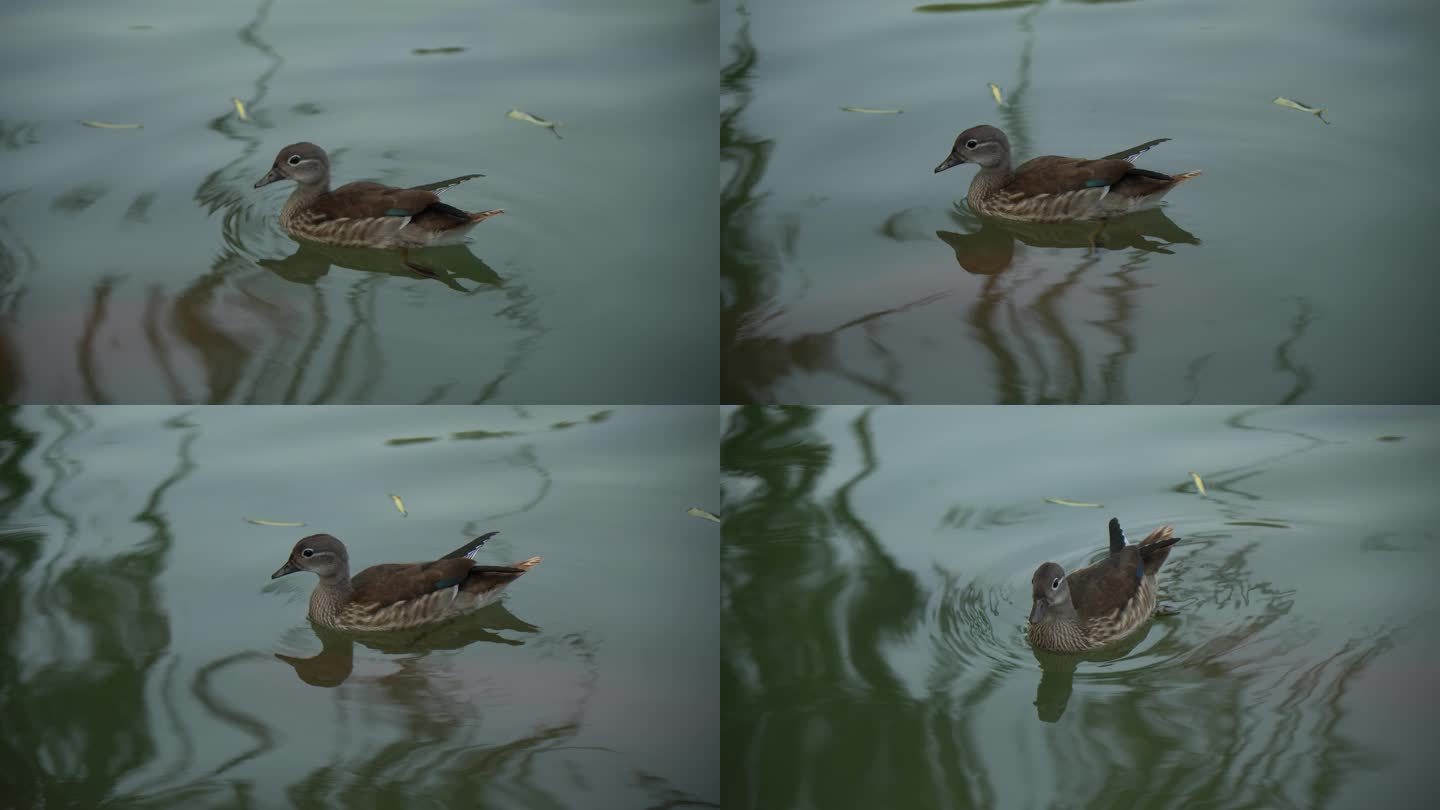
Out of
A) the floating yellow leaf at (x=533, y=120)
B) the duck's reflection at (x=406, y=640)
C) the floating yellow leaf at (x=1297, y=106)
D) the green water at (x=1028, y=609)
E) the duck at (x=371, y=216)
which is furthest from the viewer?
the floating yellow leaf at (x=533, y=120)

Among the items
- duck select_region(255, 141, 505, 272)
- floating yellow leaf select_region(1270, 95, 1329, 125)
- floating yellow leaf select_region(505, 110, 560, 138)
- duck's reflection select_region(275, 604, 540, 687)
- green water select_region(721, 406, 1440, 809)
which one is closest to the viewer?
green water select_region(721, 406, 1440, 809)

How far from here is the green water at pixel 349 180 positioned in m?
2.63

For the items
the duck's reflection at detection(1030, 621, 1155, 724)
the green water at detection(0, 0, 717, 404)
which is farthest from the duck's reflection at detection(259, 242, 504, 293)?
the duck's reflection at detection(1030, 621, 1155, 724)

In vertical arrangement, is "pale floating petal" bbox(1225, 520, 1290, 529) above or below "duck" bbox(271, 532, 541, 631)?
above

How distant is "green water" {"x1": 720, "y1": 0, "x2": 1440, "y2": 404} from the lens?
8.48 ft

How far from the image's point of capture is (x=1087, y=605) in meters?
2.40

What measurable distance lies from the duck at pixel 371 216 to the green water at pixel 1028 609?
1.82ft

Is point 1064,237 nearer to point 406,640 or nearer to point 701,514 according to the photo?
point 701,514

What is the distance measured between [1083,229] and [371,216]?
3.66 ft

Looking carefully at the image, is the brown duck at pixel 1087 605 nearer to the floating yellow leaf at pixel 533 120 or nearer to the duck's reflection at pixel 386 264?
the duck's reflection at pixel 386 264

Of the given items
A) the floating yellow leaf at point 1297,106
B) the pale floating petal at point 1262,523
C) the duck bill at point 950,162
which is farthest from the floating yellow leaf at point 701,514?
the floating yellow leaf at point 1297,106

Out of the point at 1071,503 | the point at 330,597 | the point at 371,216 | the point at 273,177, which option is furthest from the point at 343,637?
the point at 1071,503

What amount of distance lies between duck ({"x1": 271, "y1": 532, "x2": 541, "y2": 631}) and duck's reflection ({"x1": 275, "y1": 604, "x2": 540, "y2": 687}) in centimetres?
1

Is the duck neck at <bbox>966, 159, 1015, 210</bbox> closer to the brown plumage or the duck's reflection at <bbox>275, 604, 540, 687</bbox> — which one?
the brown plumage
